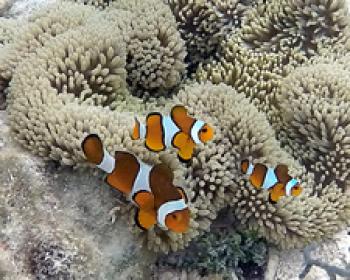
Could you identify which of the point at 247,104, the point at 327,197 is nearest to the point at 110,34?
the point at 247,104

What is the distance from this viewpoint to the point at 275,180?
206 centimetres

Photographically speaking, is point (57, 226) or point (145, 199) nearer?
point (145, 199)

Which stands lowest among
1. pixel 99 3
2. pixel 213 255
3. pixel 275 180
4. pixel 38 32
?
pixel 213 255

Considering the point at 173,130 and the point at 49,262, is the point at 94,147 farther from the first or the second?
the point at 49,262

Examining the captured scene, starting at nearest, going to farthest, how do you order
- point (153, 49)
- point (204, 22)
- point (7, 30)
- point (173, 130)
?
point (173, 130) < point (153, 49) < point (7, 30) < point (204, 22)

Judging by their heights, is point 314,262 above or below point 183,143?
below

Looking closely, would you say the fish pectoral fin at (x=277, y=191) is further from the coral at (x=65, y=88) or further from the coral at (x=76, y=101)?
the coral at (x=65, y=88)

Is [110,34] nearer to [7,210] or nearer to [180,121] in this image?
[180,121]

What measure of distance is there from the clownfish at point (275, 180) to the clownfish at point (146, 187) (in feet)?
1.55

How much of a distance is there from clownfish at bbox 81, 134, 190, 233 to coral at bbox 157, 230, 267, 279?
1.94ft

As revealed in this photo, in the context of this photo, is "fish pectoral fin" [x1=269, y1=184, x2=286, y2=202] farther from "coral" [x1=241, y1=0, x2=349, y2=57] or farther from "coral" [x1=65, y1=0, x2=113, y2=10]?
"coral" [x1=65, y1=0, x2=113, y2=10]

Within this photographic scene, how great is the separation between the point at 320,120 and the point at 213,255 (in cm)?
Answer: 77

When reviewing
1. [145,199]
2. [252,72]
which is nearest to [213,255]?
[145,199]

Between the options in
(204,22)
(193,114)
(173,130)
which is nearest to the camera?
(173,130)
